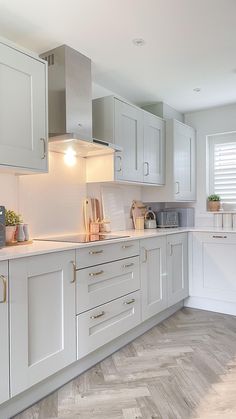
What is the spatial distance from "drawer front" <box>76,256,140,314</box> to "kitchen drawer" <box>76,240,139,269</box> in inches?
1.4

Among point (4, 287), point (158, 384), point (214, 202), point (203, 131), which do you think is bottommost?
point (158, 384)

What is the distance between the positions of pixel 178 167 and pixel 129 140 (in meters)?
0.87

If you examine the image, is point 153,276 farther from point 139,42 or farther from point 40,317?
point 139,42

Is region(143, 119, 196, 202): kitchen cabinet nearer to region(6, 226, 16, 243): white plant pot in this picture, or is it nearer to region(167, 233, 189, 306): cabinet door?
region(167, 233, 189, 306): cabinet door

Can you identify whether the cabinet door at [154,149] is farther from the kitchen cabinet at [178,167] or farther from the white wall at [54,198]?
the white wall at [54,198]

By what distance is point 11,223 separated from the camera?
2133 mm

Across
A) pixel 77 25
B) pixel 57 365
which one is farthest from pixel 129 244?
pixel 77 25

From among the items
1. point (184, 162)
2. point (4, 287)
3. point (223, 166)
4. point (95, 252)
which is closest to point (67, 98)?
point (95, 252)

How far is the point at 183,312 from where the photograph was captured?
11.1ft

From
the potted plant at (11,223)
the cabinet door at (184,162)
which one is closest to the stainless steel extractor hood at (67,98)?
the potted plant at (11,223)

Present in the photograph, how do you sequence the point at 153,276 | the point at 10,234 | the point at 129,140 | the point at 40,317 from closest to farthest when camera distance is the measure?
the point at 40,317, the point at 10,234, the point at 153,276, the point at 129,140

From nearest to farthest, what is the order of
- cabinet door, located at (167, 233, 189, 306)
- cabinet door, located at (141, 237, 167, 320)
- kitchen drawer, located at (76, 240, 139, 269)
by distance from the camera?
1. kitchen drawer, located at (76, 240, 139, 269)
2. cabinet door, located at (141, 237, 167, 320)
3. cabinet door, located at (167, 233, 189, 306)

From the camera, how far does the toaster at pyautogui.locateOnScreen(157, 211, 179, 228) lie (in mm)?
3715

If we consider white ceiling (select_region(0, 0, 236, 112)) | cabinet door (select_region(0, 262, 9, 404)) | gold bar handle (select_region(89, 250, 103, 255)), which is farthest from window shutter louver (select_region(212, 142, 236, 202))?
cabinet door (select_region(0, 262, 9, 404))
